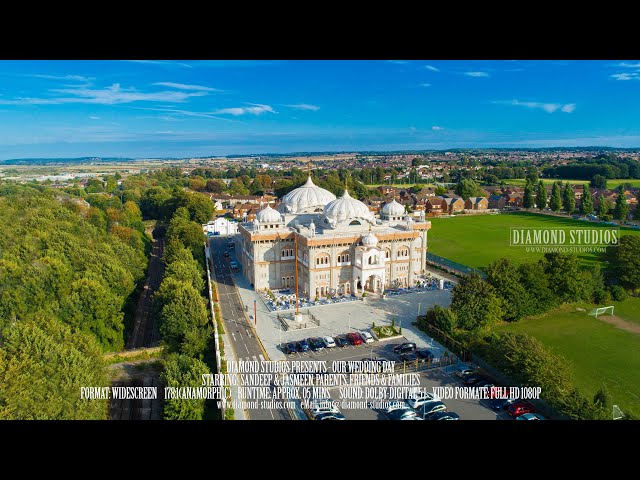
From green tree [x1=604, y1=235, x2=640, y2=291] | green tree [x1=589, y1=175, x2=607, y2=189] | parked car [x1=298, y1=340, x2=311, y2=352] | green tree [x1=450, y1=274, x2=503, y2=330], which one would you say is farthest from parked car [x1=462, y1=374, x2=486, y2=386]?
green tree [x1=589, y1=175, x2=607, y2=189]

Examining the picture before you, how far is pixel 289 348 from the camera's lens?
70.4ft

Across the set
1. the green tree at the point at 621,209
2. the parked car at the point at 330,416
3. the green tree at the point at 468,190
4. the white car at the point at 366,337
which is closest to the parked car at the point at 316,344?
the white car at the point at 366,337

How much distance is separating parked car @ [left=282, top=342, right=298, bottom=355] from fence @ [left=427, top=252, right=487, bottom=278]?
17.2 meters

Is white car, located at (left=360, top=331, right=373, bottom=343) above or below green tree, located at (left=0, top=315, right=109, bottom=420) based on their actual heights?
below

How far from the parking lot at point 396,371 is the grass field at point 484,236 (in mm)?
19062

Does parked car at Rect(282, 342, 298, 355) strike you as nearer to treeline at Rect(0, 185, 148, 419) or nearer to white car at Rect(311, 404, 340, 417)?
white car at Rect(311, 404, 340, 417)

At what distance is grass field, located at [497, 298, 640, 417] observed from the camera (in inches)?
692

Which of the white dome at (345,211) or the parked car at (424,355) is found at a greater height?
the white dome at (345,211)

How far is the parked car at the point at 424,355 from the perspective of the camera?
2022 centimetres

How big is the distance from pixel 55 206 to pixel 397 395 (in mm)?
36703

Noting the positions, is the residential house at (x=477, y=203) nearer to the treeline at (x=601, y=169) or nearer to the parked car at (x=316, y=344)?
the treeline at (x=601, y=169)

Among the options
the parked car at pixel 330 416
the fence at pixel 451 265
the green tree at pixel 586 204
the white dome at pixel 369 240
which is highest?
the green tree at pixel 586 204

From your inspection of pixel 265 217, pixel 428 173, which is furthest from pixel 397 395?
pixel 428 173

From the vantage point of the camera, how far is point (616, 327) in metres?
23.6
